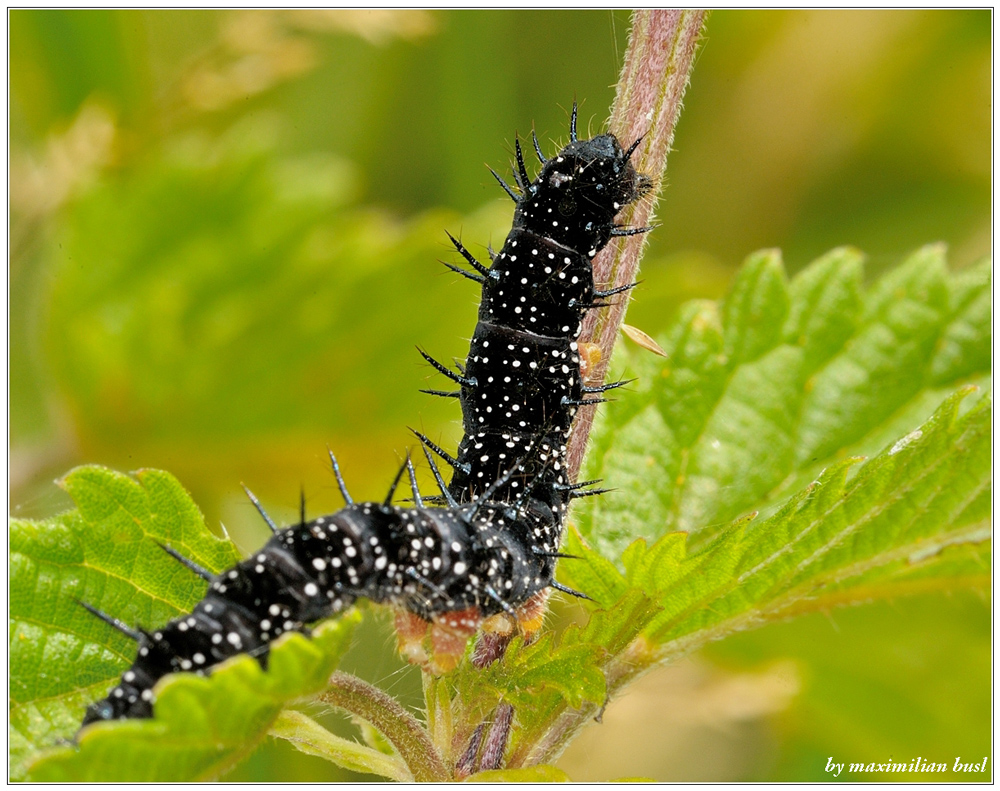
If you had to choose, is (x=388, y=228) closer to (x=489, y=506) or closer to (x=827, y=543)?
(x=489, y=506)

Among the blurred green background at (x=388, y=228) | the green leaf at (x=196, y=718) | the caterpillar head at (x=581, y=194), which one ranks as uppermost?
the blurred green background at (x=388, y=228)

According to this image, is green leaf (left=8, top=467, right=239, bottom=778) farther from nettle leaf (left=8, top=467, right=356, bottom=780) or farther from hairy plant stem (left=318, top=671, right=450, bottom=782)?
hairy plant stem (left=318, top=671, right=450, bottom=782)

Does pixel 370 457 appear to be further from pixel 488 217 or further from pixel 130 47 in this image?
pixel 130 47

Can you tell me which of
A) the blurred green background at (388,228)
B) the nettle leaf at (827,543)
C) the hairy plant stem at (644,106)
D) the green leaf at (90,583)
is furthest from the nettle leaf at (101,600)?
the blurred green background at (388,228)

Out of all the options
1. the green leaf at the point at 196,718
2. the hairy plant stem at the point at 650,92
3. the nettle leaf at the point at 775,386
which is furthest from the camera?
the nettle leaf at the point at 775,386

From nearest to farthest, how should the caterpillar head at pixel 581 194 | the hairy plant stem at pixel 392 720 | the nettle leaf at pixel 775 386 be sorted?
the hairy plant stem at pixel 392 720, the caterpillar head at pixel 581 194, the nettle leaf at pixel 775 386

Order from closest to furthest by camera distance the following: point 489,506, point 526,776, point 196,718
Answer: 1. point 196,718
2. point 526,776
3. point 489,506

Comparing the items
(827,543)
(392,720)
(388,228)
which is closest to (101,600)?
(392,720)

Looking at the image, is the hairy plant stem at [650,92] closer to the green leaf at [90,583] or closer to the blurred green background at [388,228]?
the green leaf at [90,583]
